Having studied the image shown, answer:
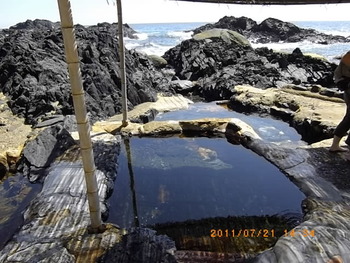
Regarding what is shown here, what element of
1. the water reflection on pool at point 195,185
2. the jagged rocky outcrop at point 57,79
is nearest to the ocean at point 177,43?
A: the jagged rocky outcrop at point 57,79

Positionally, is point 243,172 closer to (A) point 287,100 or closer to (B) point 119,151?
(B) point 119,151

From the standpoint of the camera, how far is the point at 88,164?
3.56 meters

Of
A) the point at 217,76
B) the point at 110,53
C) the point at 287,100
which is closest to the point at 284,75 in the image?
the point at 217,76

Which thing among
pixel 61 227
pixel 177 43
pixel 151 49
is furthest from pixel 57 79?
pixel 177 43

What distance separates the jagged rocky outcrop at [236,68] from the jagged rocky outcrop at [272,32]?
30274mm

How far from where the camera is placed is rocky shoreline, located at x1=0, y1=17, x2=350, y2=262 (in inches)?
135

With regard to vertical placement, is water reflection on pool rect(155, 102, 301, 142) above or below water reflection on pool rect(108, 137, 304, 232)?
below

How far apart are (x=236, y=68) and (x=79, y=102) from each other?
698 inches

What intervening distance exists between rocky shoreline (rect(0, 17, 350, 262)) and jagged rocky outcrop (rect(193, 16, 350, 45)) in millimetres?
31940

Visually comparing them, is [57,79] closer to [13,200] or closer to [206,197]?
[13,200]

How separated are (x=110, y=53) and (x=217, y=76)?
23.1ft

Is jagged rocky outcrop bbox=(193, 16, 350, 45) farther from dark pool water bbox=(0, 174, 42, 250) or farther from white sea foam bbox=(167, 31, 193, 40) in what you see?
dark pool water bbox=(0, 174, 42, 250)

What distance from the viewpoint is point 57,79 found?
40.8 ft

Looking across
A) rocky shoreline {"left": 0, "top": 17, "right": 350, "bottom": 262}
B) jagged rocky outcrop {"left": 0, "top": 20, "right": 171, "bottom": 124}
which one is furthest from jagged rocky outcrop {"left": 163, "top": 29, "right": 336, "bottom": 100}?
jagged rocky outcrop {"left": 0, "top": 20, "right": 171, "bottom": 124}
